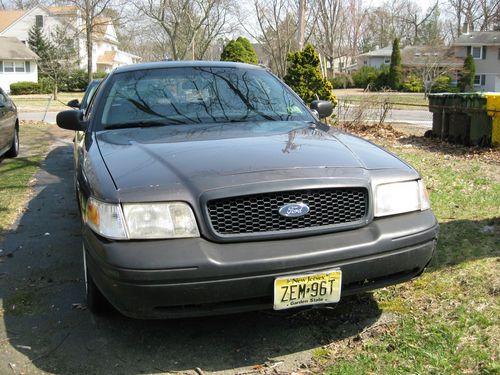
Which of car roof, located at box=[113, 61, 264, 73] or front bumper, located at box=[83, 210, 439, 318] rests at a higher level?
car roof, located at box=[113, 61, 264, 73]

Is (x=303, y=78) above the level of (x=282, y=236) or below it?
above

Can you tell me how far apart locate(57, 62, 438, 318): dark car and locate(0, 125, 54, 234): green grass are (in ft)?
10.8

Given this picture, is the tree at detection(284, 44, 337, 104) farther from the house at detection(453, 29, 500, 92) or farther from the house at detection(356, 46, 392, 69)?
the house at detection(356, 46, 392, 69)

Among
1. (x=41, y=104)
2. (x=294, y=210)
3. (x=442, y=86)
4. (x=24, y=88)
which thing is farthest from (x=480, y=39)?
(x=294, y=210)

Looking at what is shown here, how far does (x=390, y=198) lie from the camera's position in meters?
3.01

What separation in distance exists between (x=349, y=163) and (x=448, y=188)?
3.93 m

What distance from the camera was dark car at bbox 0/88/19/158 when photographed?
9.01 metres

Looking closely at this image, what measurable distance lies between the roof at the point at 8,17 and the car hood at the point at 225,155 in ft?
204

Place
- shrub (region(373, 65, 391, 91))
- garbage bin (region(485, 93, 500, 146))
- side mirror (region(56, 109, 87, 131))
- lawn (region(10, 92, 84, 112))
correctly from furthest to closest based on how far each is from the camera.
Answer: shrub (region(373, 65, 391, 91))
lawn (region(10, 92, 84, 112))
garbage bin (region(485, 93, 500, 146))
side mirror (region(56, 109, 87, 131))

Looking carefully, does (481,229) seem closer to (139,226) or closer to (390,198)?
(390,198)

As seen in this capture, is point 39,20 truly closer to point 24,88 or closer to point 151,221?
point 24,88

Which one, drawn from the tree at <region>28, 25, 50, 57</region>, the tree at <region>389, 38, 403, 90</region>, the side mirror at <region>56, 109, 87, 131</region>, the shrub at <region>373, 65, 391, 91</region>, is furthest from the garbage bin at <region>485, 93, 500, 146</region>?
the tree at <region>28, 25, 50, 57</region>

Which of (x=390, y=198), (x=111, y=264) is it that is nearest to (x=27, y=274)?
(x=111, y=264)

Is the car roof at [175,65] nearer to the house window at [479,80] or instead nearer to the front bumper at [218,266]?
the front bumper at [218,266]
